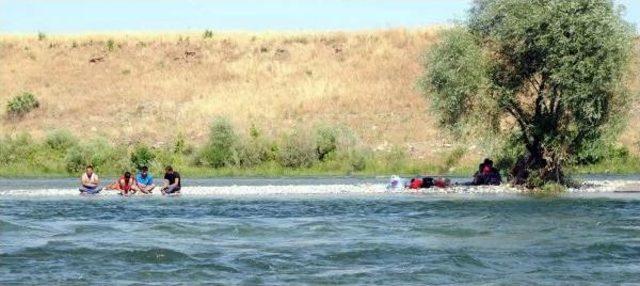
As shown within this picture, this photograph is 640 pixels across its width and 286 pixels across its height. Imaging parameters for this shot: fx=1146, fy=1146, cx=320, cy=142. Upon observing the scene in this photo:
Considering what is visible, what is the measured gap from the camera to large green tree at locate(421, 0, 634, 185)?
43.6m

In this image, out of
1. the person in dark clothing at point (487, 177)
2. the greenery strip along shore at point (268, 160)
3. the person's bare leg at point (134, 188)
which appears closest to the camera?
the person's bare leg at point (134, 188)

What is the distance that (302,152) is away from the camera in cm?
6538

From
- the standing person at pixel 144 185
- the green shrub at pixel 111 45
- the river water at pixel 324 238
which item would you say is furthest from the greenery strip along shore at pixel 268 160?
the green shrub at pixel 111 45

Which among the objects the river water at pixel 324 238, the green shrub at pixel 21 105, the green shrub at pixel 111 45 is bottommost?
the river water at pixel 324 238

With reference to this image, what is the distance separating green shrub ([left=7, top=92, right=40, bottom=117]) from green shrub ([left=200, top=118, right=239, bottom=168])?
28309 mm

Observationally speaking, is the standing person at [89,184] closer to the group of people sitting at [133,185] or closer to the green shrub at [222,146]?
the group of people sitting at [133,185]

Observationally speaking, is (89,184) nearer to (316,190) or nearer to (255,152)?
(316,190)

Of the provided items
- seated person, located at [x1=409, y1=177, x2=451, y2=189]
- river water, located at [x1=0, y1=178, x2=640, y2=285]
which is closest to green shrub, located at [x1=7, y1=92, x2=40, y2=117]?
river water, located at [x1=0, y1=178, x2=640, y2=285]

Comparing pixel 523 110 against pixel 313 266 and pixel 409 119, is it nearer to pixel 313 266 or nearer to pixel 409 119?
pixel 313 266

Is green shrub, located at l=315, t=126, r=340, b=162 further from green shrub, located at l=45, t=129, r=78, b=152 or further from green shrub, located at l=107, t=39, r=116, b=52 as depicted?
green shrub, located at l=107, t=39, r=116, b=52

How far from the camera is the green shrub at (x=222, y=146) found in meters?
65.3

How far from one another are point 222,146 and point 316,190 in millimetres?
18236

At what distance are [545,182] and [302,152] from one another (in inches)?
847

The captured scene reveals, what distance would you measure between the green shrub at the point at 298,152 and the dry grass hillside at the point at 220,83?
7.98m
